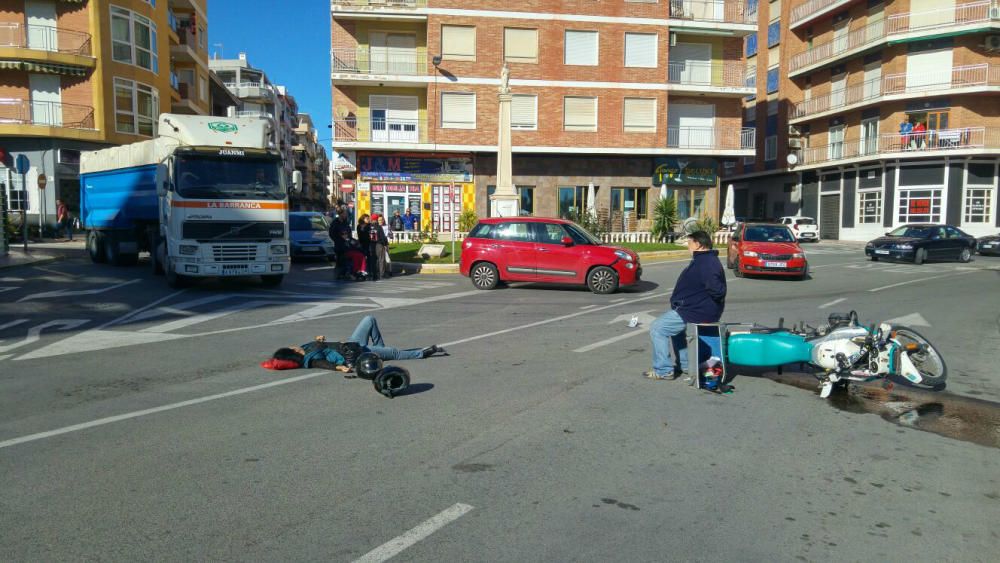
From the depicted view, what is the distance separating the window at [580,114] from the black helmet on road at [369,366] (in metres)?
29.5

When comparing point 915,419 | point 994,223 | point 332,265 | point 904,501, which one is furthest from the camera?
point 994,223

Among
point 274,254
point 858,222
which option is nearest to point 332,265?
point 274,254

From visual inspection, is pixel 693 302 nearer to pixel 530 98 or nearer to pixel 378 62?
pixel 530 98

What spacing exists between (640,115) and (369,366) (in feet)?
102

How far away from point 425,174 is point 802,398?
2998cm

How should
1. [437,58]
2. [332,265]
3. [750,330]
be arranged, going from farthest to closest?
[437,58] → [332,265] → [750,330]

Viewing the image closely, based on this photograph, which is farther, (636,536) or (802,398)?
(802,398)

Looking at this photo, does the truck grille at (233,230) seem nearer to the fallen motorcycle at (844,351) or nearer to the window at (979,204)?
the fallen motorcycle at (844,351)

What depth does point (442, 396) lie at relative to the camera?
21.5 ft

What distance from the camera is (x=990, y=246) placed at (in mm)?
28203

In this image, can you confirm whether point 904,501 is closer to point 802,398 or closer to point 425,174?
point 802,398

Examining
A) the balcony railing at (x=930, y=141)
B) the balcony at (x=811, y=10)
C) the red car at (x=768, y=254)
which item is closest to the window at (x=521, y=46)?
the red car at (x=768, y=254)

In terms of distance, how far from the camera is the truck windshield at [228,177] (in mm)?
14414

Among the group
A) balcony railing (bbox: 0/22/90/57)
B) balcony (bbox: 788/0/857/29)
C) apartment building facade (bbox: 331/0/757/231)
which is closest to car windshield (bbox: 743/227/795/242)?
apartment building facade (bbox: 331/0/757/231)
